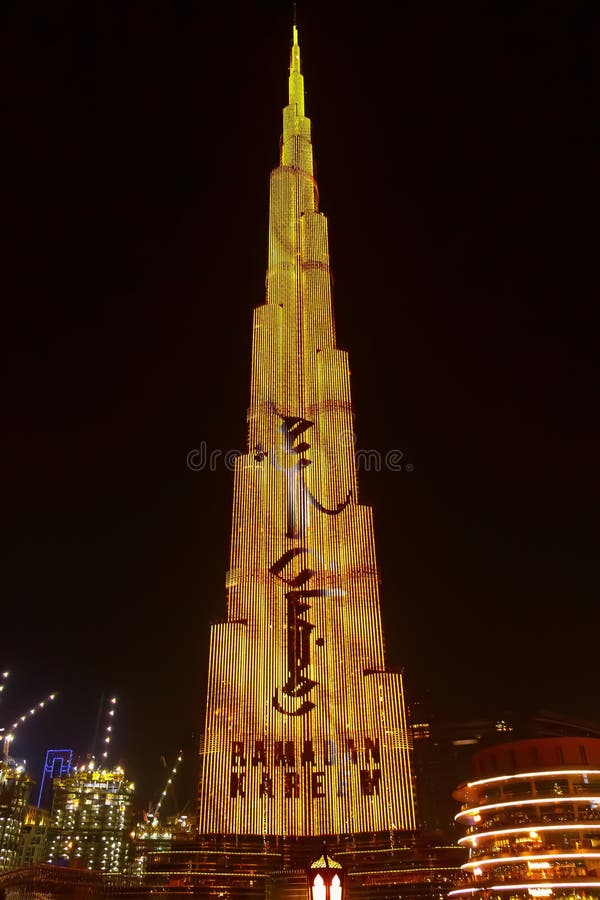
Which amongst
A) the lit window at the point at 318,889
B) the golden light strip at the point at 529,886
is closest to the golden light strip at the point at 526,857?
the golden light strip at the point at 529,886

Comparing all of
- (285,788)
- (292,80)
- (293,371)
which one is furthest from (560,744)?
(292,80)

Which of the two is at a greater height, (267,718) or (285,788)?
(267,718)

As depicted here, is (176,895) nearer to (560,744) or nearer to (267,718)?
(267,718)

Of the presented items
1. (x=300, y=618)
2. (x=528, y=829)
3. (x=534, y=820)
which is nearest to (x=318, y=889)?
(x=528, y=829)

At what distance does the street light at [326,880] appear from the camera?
1049cm

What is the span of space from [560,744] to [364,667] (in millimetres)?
11344

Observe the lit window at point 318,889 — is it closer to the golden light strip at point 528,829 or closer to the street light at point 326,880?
the street light at point 326,880

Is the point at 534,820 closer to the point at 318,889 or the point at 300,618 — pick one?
the point at 300,618

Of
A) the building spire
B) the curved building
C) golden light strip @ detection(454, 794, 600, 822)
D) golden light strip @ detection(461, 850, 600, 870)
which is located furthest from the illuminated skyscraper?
the building spire

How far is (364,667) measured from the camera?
4447 centimetres

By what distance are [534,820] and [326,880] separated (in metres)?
32.8

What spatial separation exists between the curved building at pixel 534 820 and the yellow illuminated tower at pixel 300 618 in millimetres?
4638

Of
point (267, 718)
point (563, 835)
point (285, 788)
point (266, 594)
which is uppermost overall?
point (266, 594)

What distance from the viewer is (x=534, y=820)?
38.5m
